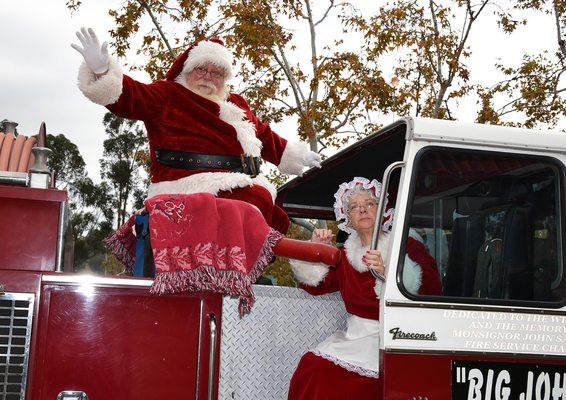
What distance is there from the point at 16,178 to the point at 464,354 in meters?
2.11

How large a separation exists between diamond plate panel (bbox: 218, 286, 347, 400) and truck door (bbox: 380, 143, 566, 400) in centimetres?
79

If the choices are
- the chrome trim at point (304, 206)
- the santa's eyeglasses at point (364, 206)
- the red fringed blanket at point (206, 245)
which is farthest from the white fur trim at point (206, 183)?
the chrome trim at point (304, 206)

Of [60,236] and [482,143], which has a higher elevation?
[482,143]

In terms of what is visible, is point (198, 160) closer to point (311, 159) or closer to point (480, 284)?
point (311, 159)

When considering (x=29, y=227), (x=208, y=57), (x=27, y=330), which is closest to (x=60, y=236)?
(x=29, y=227)

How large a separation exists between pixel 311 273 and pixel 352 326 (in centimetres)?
35

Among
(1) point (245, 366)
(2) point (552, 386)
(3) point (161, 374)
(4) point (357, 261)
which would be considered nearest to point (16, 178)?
(3) point (161, 374)

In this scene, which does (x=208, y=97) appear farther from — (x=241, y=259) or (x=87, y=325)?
(x=87, y=325)

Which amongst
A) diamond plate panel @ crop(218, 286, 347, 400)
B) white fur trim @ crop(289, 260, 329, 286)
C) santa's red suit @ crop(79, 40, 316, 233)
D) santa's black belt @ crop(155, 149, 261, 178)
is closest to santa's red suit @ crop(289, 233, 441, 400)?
white fur trim @ crop(289, 260, 329, 286)

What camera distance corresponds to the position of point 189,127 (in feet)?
12.8

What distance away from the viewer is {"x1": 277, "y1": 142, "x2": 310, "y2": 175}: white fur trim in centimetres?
454

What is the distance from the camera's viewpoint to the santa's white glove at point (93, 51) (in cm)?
355

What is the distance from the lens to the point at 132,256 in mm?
3963

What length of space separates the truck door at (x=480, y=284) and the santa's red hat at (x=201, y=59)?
70.8 inches
